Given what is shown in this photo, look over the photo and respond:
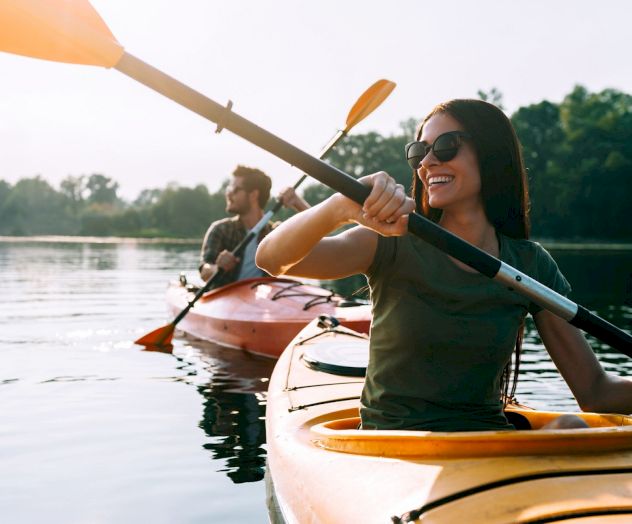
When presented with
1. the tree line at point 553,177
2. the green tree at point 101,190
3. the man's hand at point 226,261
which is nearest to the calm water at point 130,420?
the man's hand at point 226,261

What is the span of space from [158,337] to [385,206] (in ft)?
23.1

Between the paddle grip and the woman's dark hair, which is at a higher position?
the woman's dark hair

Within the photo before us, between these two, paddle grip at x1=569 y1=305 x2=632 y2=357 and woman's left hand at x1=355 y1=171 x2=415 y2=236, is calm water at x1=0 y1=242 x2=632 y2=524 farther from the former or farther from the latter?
woman's left hand at x1=355 y1=171 x2=415 y2=236

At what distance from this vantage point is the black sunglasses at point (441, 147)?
2.54 meters

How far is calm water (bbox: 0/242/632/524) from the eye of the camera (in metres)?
3.96

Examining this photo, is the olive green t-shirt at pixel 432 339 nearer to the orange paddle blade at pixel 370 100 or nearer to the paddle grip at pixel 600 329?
the paddle grip at pixel 600 329

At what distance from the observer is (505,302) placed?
2.53 meters

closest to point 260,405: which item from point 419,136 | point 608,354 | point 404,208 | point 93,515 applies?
point 93,515

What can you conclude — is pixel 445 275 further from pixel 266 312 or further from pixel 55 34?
pixel 266 312

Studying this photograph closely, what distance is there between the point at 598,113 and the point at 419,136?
201 feet

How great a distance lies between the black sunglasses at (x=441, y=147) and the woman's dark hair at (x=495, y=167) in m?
0.07

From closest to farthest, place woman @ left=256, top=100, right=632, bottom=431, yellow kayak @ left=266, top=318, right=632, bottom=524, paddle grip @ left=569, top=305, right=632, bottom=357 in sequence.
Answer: yellow kayak @ left=266, top=318, right=632, bottom=524
woman @ left=256, top=100, right=632, bottom=431
paddle grip @ left=569, top=305, right=632, bottom=357

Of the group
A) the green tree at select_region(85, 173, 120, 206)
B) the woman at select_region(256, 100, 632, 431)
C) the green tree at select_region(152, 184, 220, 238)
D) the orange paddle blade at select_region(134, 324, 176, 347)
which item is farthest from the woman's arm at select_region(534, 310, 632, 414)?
the green tree at select_region(85, 173, 120, 206)

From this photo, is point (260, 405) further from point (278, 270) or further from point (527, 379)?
point (278, 270)
